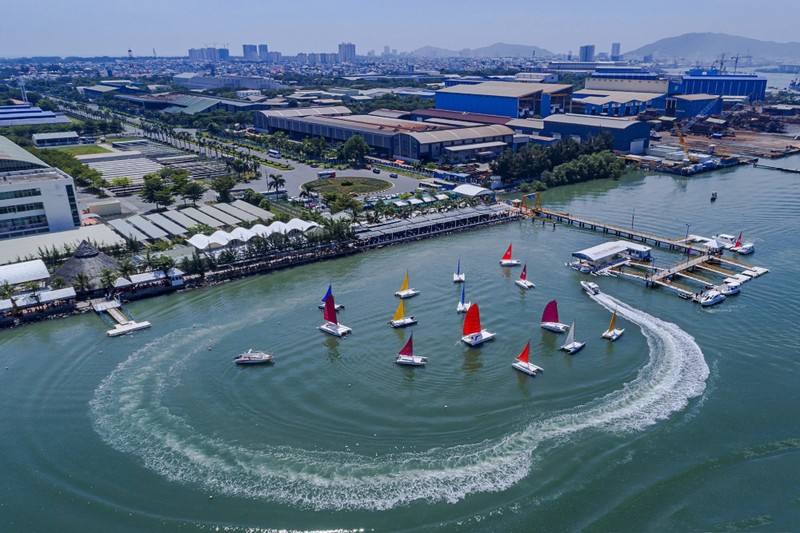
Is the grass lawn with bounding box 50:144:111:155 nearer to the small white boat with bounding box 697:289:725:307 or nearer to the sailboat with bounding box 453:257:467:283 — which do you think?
the sailboat with bounding box 453:257:467:283

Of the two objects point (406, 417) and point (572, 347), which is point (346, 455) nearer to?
point (406, 417)

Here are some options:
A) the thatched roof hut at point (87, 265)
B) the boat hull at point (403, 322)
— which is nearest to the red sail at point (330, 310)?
the boat hull at point (403, 322)

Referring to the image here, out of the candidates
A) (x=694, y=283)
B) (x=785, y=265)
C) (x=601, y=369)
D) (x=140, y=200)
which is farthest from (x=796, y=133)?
(x=140, y=200)

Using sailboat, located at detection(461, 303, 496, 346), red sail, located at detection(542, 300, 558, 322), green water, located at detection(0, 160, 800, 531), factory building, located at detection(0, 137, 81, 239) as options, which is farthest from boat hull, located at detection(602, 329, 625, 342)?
factory building, located at detection(0, 137, 81, 239)

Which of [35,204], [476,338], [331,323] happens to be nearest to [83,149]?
[35,204]

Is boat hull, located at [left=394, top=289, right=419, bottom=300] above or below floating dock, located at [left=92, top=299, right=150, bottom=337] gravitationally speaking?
below

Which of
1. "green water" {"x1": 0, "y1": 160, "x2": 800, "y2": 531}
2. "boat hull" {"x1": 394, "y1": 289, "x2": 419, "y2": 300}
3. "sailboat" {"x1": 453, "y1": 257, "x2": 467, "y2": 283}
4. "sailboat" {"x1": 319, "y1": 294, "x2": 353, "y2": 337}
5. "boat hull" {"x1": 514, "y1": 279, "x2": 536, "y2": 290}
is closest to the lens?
"green water" {"x1": 0, "y1": 160, "x2": 800, "y2": 531}

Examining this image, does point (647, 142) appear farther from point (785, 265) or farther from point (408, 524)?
point (408, 524)
